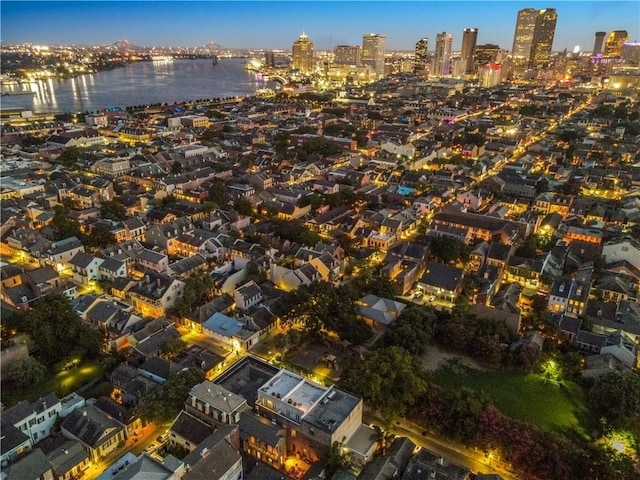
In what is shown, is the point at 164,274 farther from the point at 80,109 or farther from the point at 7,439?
the point at 80,109

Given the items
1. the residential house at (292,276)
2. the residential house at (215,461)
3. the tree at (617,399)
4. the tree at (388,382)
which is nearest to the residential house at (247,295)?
the residential house at (292,276)

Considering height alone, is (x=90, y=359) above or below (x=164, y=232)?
below

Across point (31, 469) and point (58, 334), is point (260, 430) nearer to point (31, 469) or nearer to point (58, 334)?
point (31, 469)

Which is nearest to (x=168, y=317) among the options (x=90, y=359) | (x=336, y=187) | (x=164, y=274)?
(x=164, y=274)

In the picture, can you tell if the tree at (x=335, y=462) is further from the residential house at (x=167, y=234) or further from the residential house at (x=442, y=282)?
the residential house at (x=167, y=234)

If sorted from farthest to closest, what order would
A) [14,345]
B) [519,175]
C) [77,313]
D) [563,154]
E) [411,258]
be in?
[563,154], [519,175], [411,258], [77,313], [14,345]

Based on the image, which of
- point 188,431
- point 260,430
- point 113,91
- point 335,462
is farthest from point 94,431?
point 113,91
